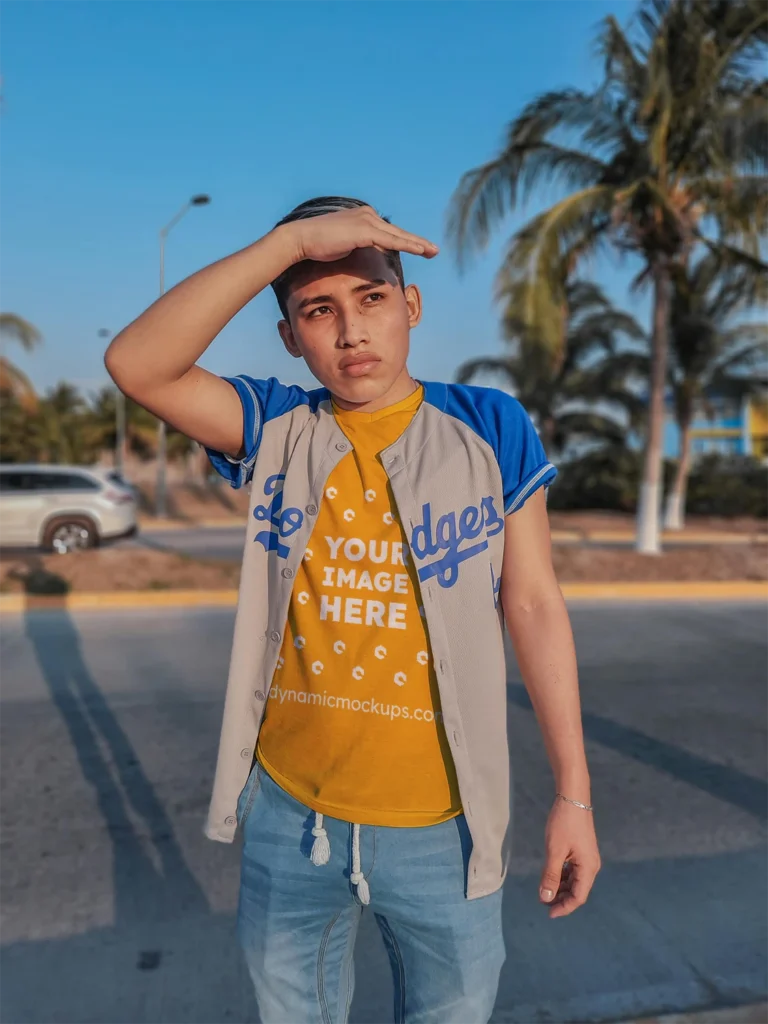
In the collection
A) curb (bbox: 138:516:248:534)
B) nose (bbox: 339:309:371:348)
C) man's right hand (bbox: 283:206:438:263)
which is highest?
man's right hand (bbox: 283:206:438:263)

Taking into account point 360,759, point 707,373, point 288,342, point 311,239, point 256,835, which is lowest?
point 256,835

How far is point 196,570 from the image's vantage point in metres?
10.8

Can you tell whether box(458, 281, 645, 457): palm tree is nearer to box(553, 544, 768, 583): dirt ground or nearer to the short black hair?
box(553, 544, 768, 583): dirt ground

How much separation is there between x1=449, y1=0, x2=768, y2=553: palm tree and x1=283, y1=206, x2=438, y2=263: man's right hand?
10038 millimetres

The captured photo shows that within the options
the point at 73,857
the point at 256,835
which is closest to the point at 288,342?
the point at 256,835

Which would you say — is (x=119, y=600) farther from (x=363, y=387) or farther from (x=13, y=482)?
(x=363, y=387)

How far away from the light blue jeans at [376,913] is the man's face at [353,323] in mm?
724

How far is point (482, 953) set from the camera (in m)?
1.43

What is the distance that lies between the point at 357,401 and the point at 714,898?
264 cm

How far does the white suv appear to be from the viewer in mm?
13570

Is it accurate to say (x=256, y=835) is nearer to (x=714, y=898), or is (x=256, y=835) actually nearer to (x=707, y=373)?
(x=714, y=898)

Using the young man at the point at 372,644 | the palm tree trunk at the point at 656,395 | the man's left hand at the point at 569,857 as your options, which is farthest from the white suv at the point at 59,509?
the man's left hand at the point at 569,857

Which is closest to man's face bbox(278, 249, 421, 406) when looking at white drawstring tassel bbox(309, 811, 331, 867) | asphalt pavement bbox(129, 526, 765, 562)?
white drawstring tassel bbox(309, 811, 331, 867)

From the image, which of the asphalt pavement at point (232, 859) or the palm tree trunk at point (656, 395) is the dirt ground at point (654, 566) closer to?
the palm tree trunk at point (656, 395)
